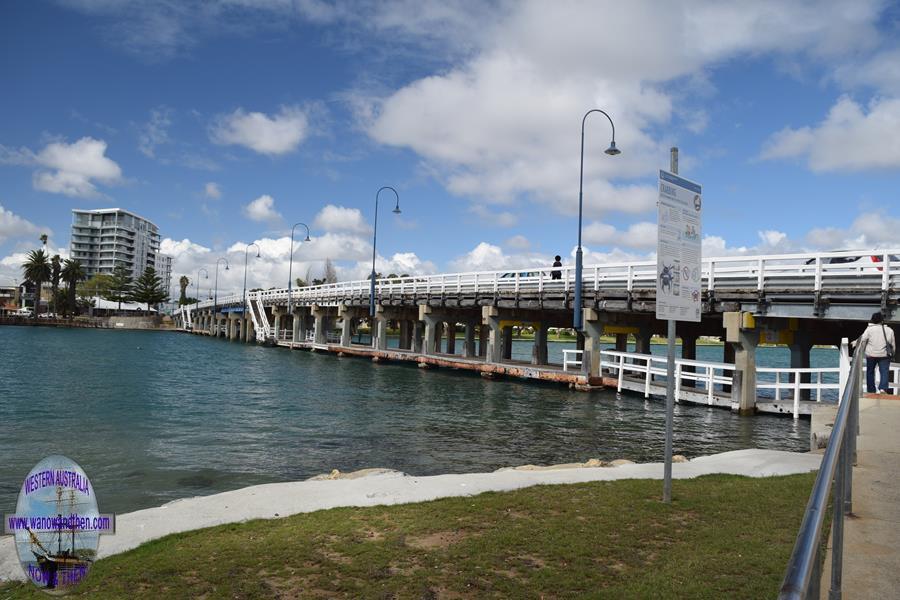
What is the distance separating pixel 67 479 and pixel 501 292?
32.7 meters

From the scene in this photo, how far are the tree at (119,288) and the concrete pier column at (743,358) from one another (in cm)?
15894

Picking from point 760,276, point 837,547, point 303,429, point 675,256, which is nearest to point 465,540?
point 837,547

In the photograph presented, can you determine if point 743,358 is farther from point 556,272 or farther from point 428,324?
point 428,324

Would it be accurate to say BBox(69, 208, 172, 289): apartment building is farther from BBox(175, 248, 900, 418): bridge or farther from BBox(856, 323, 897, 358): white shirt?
BBox(856, 323, 897, 358): white shirt

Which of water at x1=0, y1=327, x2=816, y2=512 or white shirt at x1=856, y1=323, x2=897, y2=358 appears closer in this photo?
water at x1=0, y1=327, x2=816, y2=512

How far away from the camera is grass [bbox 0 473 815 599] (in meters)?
5.29

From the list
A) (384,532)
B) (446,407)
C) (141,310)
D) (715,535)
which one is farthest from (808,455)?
(141,310)

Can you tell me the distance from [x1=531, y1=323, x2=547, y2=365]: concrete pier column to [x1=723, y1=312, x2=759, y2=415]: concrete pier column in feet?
58.1

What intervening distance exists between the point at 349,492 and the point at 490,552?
3193mm

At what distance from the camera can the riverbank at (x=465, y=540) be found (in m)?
5.38

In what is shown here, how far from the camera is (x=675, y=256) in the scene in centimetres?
791

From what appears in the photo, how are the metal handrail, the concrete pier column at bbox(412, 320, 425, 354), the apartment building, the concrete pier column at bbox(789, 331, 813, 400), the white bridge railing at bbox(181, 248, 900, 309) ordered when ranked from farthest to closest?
the apartment building
the concrete pier column at bbox(412, 320, 425, 354)
the concrete pier column at bbox(789, 331, 813, 400)
the white bridge railing at bbox(181, 248, 900, 309)
the metal handrail

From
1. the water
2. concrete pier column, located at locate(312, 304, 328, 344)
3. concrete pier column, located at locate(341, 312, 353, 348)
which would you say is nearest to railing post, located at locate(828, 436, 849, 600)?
the water

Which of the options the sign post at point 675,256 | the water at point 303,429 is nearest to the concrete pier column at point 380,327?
the water at point 303,429
